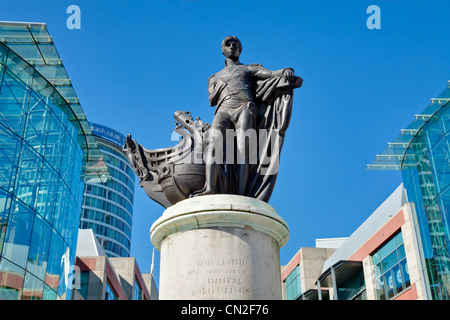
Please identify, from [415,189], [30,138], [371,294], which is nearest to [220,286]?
[30,138]

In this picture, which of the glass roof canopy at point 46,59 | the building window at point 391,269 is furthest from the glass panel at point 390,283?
the glass roof canopy at point 46,59

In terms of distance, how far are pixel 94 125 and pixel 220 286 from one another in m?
146

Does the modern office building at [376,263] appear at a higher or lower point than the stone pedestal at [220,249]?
higher

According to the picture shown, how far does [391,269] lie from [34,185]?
22879mm

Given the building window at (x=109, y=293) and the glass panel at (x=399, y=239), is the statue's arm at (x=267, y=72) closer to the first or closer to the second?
the glass panel at (x=399, y=239)

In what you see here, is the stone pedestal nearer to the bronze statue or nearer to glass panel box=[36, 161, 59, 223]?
the bronze statue

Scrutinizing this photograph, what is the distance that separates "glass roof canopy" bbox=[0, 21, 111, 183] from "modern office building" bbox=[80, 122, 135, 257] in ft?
309

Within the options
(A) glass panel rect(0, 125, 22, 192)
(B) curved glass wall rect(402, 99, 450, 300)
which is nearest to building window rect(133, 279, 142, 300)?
(A) glass panel rect(0, 125, 22, 192)

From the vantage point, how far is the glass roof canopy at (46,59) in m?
31.9

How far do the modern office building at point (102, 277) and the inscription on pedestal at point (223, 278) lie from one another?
130 ft

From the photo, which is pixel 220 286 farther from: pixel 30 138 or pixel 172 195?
pixel 30 138

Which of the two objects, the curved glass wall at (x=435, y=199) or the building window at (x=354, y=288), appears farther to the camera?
the building window at (x=354, y=288)

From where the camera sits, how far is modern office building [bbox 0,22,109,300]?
2798 cm

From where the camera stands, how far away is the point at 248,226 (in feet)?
24.4
